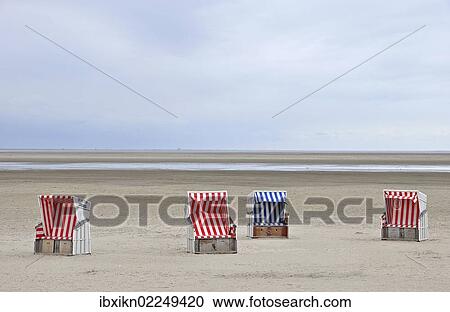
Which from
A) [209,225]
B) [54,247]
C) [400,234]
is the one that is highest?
[209,225]

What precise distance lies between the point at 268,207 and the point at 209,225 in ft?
12.1

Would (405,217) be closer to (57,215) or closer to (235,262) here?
(235,262)

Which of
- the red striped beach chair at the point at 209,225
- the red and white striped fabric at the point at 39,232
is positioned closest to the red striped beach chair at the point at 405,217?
the red striped beach chair at the point at 209,225

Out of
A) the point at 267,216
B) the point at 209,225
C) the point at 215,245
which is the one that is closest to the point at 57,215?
the point at 209,225

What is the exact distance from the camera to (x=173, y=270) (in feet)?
47.9

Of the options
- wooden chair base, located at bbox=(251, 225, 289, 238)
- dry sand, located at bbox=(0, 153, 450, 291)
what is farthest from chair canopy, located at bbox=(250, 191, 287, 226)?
dry sand, located at bbox=(0, 153, 450, 291)

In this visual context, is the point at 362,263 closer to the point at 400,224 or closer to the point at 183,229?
the point at 400,224

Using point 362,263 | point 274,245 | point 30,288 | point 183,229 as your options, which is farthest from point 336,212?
point 30,288

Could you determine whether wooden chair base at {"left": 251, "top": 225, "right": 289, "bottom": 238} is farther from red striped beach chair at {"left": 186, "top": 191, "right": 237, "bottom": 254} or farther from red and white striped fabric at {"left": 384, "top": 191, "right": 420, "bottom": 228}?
red striped beach chair at {"left": 186, "top": 191, "right": 237, "bottom": 254}

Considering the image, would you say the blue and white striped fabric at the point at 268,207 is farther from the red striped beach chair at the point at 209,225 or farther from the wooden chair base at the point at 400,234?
the red striped beach chair at the point at 209,225

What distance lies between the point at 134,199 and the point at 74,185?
10.1 metres

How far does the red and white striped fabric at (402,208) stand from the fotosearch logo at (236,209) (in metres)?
4.23

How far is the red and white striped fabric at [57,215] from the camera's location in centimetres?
1689

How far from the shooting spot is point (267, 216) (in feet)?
68.4
